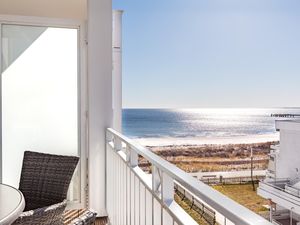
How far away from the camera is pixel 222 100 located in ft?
26.5

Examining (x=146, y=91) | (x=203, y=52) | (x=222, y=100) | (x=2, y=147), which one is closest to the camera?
(x=2, y=147)

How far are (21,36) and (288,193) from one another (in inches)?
119

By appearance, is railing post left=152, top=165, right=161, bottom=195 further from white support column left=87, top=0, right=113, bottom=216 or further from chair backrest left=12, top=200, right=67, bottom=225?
white support column left=87, top=0, right=113, bottom=216

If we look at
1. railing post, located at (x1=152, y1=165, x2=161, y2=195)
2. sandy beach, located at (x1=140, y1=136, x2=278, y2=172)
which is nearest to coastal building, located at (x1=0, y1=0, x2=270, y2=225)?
sandy beach, located at (x1=140, y1=136, x2=278, y2=172)

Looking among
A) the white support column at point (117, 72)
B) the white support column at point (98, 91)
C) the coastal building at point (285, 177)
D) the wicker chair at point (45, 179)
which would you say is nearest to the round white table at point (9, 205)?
the wicker chair at point (45, 179)

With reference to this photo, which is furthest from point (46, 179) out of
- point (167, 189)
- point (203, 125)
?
point (203, 125)

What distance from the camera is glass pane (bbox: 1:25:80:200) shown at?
295cm

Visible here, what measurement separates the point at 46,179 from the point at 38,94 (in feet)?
4.30

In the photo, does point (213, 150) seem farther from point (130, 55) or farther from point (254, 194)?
point (130, 55)

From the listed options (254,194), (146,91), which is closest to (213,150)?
(254,194)

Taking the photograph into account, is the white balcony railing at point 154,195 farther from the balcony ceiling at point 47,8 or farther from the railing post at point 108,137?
the balcony ceiling at point 47,8

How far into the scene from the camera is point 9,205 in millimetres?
1323

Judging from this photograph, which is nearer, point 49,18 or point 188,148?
point 49,18

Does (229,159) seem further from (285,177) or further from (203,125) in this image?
(203,125)
